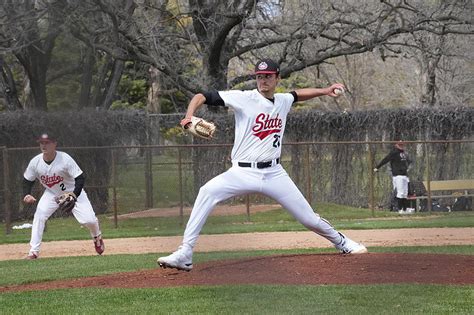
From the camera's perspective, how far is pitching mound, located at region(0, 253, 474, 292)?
8328mm

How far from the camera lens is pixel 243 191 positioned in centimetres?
862

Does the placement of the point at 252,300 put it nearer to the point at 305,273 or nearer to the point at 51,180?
the point at 305,273

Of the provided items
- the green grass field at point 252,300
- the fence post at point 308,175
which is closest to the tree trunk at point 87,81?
the green grass field at point 252,300

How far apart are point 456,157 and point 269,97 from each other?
14.4 meters

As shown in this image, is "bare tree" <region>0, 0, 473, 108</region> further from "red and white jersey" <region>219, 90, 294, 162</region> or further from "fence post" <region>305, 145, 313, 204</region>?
"red and white jersey" <region>219, 90, 294, 162</region>

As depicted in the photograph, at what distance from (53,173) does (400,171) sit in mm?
10971

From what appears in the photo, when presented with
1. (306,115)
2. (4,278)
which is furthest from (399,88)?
(4,278)

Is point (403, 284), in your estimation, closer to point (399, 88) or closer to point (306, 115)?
point (306, 115)

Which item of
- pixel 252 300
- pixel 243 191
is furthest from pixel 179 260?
pixel 252 300

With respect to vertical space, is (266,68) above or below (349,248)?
above

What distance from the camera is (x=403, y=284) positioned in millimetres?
8016

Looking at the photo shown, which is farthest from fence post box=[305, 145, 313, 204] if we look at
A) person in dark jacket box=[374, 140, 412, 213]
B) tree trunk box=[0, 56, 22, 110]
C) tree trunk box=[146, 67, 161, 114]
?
tree trunk box=[0, 56, 22, 110]

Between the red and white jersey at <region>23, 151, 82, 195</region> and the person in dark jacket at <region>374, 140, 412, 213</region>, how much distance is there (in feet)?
34.0

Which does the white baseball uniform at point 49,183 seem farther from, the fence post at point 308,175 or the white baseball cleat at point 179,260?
the fence post at point 308,175
